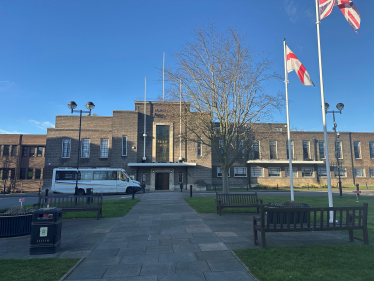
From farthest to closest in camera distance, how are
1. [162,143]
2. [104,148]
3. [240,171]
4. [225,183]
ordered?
1. [240,171]
2. [162,143]
3. [104,148]
4. [225,183]

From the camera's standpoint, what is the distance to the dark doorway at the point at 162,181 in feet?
110

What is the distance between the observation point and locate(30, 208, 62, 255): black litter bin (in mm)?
5688

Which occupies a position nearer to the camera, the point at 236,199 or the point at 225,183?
the point at 236,199

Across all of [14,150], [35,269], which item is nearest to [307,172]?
[35,269]

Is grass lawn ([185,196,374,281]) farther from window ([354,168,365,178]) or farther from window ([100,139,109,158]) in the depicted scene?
window ([354,168,365,178])

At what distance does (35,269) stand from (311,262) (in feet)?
17.8

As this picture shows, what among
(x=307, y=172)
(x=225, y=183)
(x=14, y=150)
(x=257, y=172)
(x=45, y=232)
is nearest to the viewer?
(x=45, y=232)

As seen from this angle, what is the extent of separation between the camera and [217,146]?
15.8 meters

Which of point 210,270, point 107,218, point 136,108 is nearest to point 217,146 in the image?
point 107,218

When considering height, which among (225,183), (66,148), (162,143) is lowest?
(225,183)

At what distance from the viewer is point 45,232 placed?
18.9 ft

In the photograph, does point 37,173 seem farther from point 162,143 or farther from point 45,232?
point 45,232

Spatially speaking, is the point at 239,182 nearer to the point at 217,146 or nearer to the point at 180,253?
the point at 217,146

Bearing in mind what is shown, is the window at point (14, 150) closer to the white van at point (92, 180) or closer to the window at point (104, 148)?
the window at point (104, 148)
